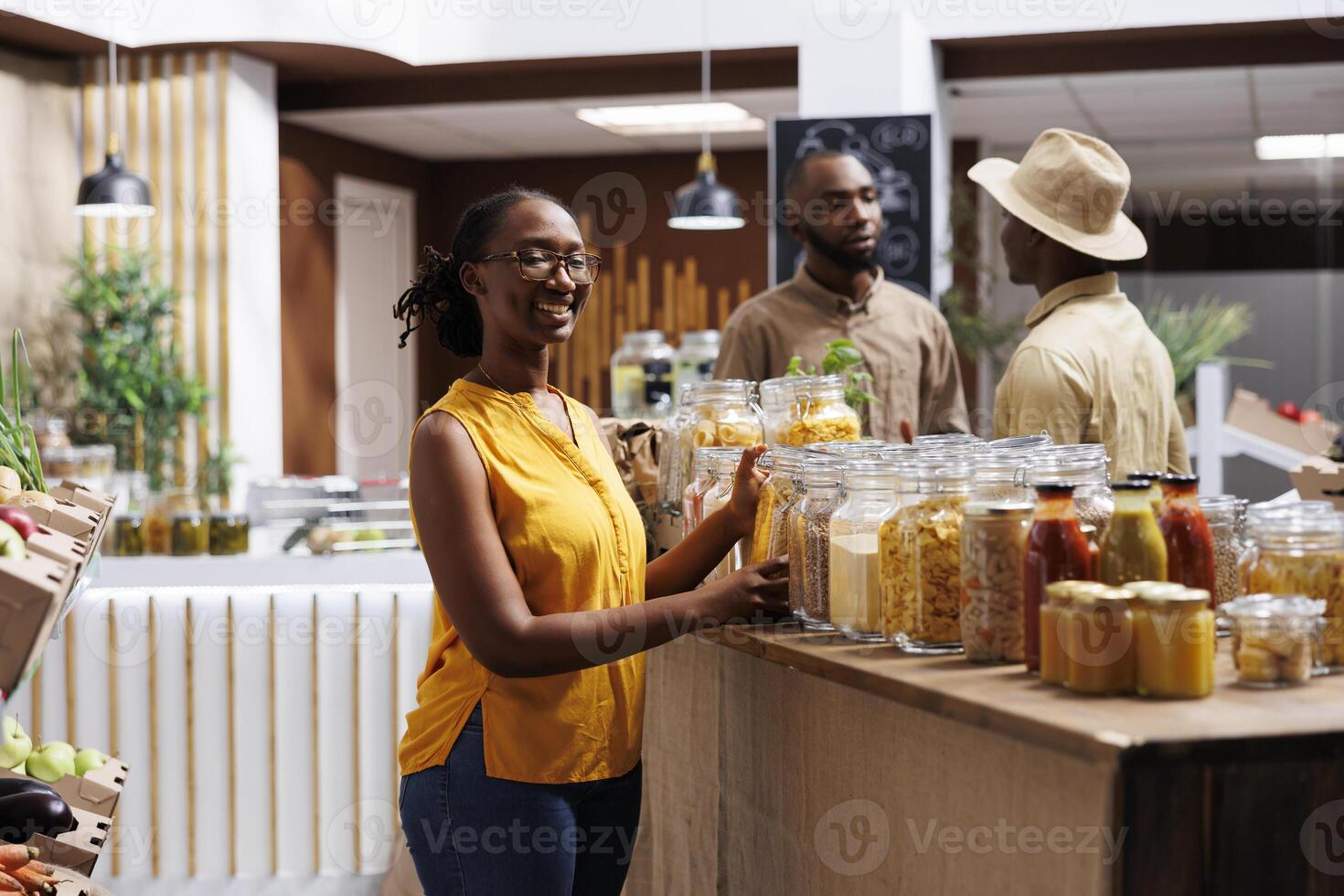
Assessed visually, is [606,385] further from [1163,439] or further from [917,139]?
[1163,439]

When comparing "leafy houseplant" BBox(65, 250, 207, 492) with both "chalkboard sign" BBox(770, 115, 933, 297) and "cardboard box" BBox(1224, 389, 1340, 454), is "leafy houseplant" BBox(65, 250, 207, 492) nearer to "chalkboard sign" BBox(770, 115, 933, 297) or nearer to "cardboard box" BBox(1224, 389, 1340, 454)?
"chalkboard sign" BBox(770, 115, 933, 297)

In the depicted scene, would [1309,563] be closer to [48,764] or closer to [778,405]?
[778,405]

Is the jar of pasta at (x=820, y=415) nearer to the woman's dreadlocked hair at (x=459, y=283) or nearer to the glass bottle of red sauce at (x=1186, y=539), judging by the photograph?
the woman's dreadlocked hair at (x=459, y=283)

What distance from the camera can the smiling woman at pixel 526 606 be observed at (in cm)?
A: 162

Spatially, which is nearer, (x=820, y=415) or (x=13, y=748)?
(x=13, y=748)

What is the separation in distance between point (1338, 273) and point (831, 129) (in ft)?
20.9

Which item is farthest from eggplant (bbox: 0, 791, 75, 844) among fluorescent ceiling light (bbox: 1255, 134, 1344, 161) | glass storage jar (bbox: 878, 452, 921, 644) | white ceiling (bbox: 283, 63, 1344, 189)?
fluorescent ceiling light (bbox: 1255, 134, 1344, 161)

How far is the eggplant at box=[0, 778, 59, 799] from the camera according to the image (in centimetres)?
190

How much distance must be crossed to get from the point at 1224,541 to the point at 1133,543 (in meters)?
0.30

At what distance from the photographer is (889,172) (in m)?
5.57

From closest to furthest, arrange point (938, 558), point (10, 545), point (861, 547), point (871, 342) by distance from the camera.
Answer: point (10, 545) < point (938, 558) < point (861, 547) < point (871, 342)

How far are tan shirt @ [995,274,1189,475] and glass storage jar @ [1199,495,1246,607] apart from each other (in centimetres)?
71

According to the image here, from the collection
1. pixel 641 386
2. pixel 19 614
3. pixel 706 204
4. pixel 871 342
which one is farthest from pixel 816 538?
pixel 706 204

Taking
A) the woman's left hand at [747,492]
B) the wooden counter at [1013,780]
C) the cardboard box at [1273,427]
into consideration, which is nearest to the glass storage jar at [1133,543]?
the wooden counter at [1013,780]
